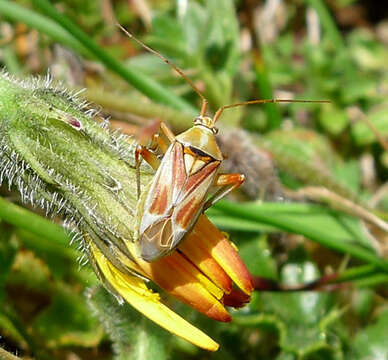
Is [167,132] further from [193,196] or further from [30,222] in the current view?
[30,222]

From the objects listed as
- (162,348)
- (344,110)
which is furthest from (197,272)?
(344,110)

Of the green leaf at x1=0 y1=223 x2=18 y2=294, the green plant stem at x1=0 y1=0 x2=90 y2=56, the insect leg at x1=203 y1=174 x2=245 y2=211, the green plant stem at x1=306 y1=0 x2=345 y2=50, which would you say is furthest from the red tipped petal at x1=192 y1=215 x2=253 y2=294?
the green plant stem at x1=306 y1=0 x2=345 y2=50

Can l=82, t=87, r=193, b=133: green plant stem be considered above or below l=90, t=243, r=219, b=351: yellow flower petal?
below

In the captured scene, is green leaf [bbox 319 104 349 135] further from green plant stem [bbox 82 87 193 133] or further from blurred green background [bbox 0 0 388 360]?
green plant stem [bbox 82 87 193 133]

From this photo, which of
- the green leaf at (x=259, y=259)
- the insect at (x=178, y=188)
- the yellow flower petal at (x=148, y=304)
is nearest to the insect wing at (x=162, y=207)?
the insect at (x=178, y=188)

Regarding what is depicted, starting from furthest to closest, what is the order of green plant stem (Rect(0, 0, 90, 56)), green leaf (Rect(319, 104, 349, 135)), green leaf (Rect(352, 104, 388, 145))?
1. green leaf (Rect(319, 104, 349, 135))
2. green leaf (Rect(352, 104, 388, 145))
3. green plant stem (Rect(0, 0, 90, 56))

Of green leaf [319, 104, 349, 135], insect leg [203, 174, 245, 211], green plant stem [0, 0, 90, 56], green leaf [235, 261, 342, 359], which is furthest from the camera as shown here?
green leaf [319, 104, 349, 135]

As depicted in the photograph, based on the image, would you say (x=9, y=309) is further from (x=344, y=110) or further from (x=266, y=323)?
(x=344, y=110)
